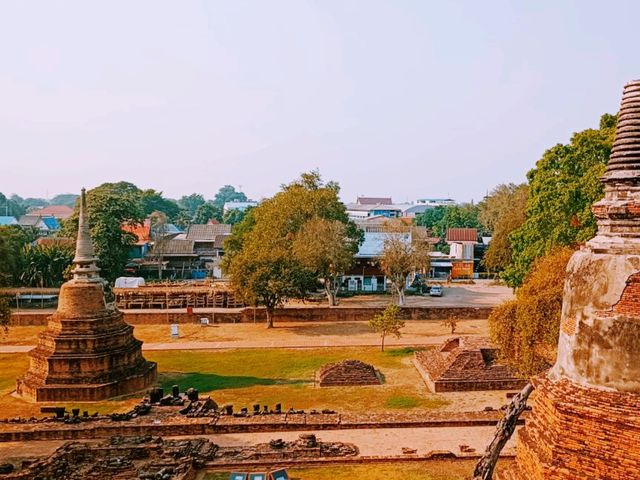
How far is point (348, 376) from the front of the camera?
86.4ft

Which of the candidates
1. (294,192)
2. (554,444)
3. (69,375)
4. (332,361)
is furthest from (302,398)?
(294,192)

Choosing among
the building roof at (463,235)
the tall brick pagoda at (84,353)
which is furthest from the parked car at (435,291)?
the tall brick pagoda at (84,353)

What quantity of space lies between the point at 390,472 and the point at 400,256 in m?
29.7

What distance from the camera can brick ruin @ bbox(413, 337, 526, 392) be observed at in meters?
25.2

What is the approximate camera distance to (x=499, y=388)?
25438 millimetres

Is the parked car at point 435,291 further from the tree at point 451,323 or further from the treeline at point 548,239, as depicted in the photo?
the treeline at point 548,239

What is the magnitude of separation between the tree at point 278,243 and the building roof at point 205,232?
21416 mm

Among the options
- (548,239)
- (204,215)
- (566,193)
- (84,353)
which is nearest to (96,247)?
(84,353)

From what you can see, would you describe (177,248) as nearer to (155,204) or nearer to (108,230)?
(108,230)

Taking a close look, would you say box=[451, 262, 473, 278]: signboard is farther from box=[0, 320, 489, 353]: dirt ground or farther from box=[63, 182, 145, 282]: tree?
box=[63, 182, 145, 282]: tree

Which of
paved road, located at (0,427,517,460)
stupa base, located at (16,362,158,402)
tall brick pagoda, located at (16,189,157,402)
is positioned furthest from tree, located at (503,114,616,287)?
stupa base, located at (16,362,158,402)

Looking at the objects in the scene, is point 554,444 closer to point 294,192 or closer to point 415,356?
point 415,356

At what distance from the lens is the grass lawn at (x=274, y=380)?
2395 centimetres

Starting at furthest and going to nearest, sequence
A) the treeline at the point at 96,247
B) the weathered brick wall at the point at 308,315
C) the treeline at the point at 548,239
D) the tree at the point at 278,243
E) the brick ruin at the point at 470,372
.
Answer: the treeline at the point at 96,247 < the weathered brick wall at the point at 308,315 < the tree at the point at 278,243 < the brick ruin at the point at 470,372 < the treeline at the point at 548,239
